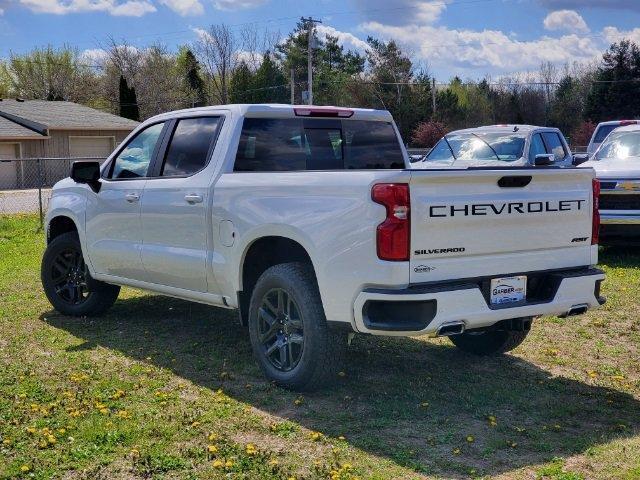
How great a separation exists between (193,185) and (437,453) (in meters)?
2.94

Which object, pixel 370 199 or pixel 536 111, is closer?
pixel 370 199

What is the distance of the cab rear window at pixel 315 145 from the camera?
21.4 feet

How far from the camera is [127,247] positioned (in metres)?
7.28

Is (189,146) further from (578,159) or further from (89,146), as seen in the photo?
(89,146)

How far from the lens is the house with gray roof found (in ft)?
131

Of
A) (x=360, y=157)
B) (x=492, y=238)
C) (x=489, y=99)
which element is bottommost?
(x=492, y=238)

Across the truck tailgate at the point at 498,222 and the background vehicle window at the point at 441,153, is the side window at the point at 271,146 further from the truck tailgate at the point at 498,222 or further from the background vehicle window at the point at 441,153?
the background vehicle window at the point at 441,153

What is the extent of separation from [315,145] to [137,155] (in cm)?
173

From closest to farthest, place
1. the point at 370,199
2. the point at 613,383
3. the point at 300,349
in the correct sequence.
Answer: the point at 370,199 < the point at 300,349 < the point at 613,383

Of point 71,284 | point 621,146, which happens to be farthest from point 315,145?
point 621,146

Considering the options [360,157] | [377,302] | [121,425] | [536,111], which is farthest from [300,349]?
[536,111]

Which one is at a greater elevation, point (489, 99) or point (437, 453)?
point (489, 99)

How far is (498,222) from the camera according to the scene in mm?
5305

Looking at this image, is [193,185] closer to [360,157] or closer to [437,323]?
[360,157]
